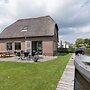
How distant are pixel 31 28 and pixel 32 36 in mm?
2222

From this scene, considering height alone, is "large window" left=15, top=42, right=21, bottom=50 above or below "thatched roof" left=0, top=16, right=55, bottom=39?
below

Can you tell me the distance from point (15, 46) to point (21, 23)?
201 inches

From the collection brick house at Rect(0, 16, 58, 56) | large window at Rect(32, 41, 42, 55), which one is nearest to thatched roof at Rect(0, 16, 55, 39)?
brick house at Rect(0, 16, 58, 56)

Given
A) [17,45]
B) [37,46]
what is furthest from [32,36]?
[17,45]

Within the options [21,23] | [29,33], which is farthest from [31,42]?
[21,23]

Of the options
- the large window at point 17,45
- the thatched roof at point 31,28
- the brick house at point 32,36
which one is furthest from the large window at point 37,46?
the large window at point 17,45

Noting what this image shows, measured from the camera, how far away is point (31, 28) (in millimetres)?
27250

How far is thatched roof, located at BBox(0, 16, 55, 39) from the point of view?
25.7 metres

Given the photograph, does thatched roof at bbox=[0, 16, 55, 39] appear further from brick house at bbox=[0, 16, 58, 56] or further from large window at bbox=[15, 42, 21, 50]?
large window at bbox=[15, 42, 21, 50]

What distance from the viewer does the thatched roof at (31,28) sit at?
25703mm

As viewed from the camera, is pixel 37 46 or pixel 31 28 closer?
pixel 37 46

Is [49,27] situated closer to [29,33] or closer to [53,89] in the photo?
[29,33]

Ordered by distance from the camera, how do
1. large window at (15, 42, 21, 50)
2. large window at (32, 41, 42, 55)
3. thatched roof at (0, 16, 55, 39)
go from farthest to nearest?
large window at (15, 42, 21, 50) < large window at (32, 41, 42, 55) < thatched roof at (0, 16, 55, 39)

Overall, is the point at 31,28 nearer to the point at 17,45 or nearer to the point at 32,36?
the point at 32,36
